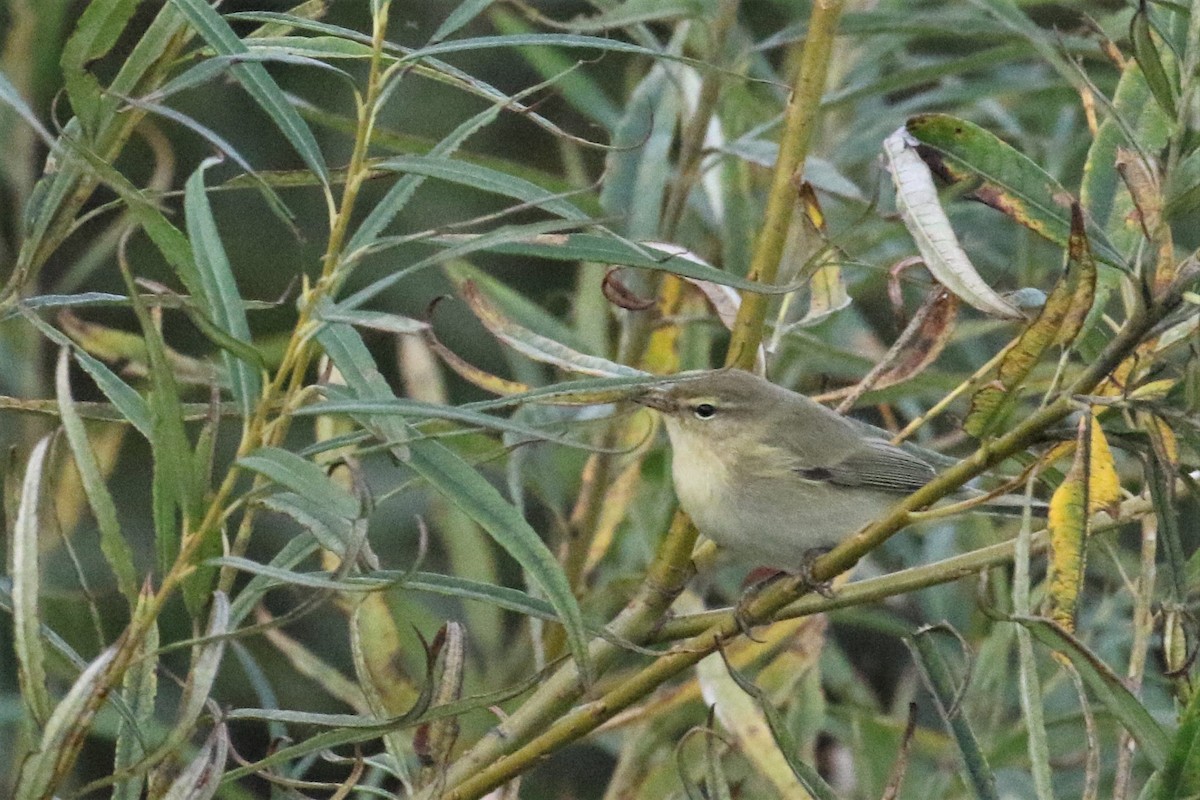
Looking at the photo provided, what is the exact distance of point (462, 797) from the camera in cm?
A: 142

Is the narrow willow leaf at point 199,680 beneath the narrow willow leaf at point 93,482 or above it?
beneath

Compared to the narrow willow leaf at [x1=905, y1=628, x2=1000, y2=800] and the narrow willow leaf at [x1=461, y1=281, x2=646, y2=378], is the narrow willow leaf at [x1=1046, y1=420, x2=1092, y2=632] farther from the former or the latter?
the narrow willow leaf at [x1=461, y1=281, x2=646, y2=378]

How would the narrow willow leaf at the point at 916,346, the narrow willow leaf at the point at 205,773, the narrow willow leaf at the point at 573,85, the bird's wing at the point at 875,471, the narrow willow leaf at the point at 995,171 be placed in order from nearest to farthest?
1. the narrow willow leaf at the point at 205,773
2. the narrow willow leaf at the point at 995,171
3. the narrow willow leaf at the point at 916,346
4. the bird's wing at the point at 875,471
5. the narrow willow leaf at the point at 573,85

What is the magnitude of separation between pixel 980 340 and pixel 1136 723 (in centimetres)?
248

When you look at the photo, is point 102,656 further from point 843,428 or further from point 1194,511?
point 1194,511

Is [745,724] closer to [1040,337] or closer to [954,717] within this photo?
[954,717]

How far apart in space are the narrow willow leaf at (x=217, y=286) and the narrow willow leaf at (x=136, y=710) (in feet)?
0.76

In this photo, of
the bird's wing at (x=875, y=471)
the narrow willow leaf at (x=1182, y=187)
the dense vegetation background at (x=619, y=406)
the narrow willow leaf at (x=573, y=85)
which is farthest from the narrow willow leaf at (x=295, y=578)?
the narrow willow leaf at (x=573, y=85)

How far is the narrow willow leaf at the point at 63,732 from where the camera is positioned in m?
1.13

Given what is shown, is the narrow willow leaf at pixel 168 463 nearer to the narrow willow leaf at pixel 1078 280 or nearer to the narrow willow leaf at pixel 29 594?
the narrow willow leaf at pixel 29 594

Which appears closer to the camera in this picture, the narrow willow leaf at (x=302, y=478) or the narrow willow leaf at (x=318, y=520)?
the narrow willow leaf at (x=302, y=478)

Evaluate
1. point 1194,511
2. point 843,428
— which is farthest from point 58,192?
point 1194,511

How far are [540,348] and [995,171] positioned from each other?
0.51 meters

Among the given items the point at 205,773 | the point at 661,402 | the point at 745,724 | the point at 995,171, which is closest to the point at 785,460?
the point at 661,402
